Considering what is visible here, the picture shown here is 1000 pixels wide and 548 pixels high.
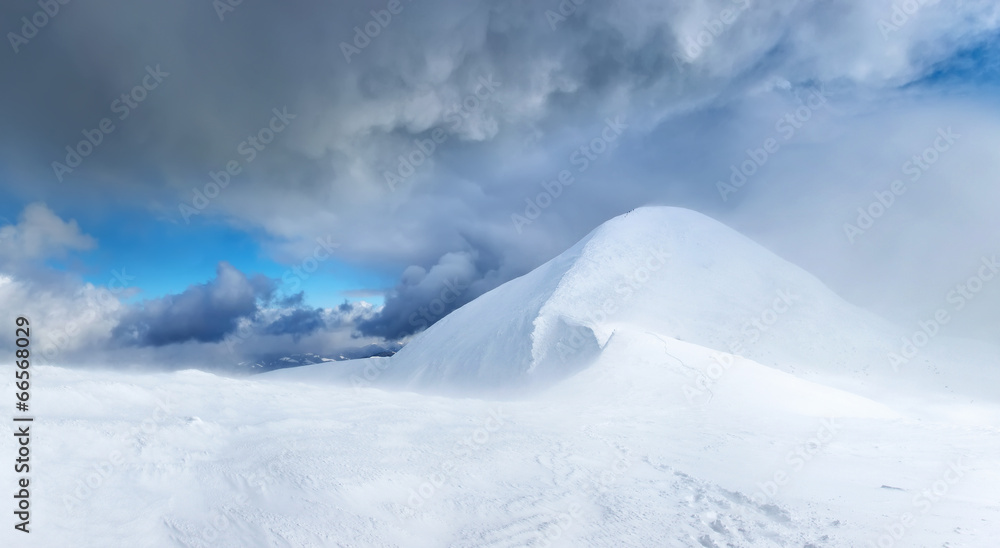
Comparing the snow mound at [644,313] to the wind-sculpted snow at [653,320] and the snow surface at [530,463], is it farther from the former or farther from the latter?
the snow surface at [530,463]

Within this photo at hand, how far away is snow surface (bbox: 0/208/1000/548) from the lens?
20.6 feet

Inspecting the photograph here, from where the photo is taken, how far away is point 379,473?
306 inches

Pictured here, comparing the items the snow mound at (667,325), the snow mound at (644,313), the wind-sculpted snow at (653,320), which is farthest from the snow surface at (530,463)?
the snow mound at (644,313)

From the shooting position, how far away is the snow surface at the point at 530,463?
628cm

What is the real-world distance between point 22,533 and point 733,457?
1144 centimetres

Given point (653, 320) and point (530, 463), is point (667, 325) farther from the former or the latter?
point (530, 463)

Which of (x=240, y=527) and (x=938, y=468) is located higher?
(x=240, y=527)

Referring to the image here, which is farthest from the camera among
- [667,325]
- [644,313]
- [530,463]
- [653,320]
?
[644,313]

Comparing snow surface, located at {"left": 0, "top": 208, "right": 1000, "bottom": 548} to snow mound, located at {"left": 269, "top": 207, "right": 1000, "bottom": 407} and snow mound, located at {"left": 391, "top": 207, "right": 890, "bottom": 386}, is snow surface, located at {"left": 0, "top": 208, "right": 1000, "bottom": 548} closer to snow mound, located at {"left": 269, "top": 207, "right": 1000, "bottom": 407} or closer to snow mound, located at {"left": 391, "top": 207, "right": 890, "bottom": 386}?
snow mound, located at {"left": 269, "top": 207, "right": 1000, "bottom": 407}

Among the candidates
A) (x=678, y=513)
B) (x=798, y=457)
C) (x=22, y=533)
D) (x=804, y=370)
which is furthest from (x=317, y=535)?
(x=804, y=370)

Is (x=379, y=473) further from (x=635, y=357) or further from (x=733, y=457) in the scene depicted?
(x=635, y=357)


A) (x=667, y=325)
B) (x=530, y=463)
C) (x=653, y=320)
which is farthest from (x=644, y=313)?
(x=530, y=463)

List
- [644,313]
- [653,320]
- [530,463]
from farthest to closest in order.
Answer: [644,313], [653,320], [530,463]

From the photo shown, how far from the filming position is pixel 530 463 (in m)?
9.13
